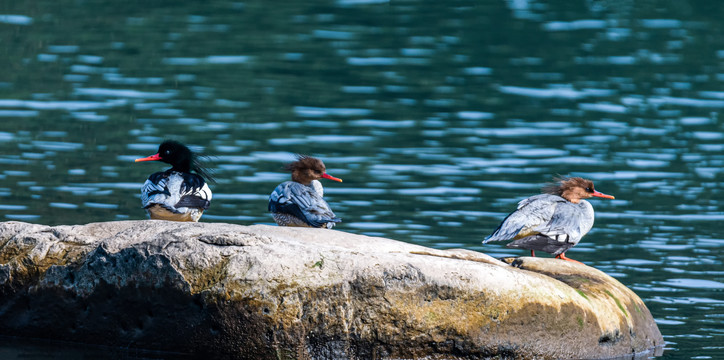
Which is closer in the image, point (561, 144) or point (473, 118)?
point (561, 144)

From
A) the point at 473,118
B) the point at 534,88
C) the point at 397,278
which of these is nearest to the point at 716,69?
the point at 534,88

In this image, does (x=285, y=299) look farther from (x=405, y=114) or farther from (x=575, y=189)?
(x=405, y=114)

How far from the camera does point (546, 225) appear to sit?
391 inches

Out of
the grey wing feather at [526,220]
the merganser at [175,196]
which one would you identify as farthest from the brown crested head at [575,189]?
the merganser at [175,196]

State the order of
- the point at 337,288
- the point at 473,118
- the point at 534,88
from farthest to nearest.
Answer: the point at 534,88 < the point at 473,118 < the point at 337,288

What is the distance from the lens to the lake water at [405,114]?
1406 cm

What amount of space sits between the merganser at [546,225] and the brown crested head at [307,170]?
208 cm

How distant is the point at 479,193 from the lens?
15.7 meters

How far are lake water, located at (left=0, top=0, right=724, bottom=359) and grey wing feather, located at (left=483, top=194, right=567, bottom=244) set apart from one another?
1543 millimetres

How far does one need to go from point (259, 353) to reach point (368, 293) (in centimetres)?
93

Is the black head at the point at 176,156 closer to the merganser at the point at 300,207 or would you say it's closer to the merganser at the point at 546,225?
the merganser at the point at 300,207

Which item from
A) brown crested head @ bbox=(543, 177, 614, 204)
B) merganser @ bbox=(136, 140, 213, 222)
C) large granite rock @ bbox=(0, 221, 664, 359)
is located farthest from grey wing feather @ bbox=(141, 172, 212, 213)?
brown crested head @ bbox=(543, 177, 614, 204)

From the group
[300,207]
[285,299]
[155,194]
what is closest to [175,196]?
[155,194]

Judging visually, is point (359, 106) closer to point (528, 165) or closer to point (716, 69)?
point (528, 165)
